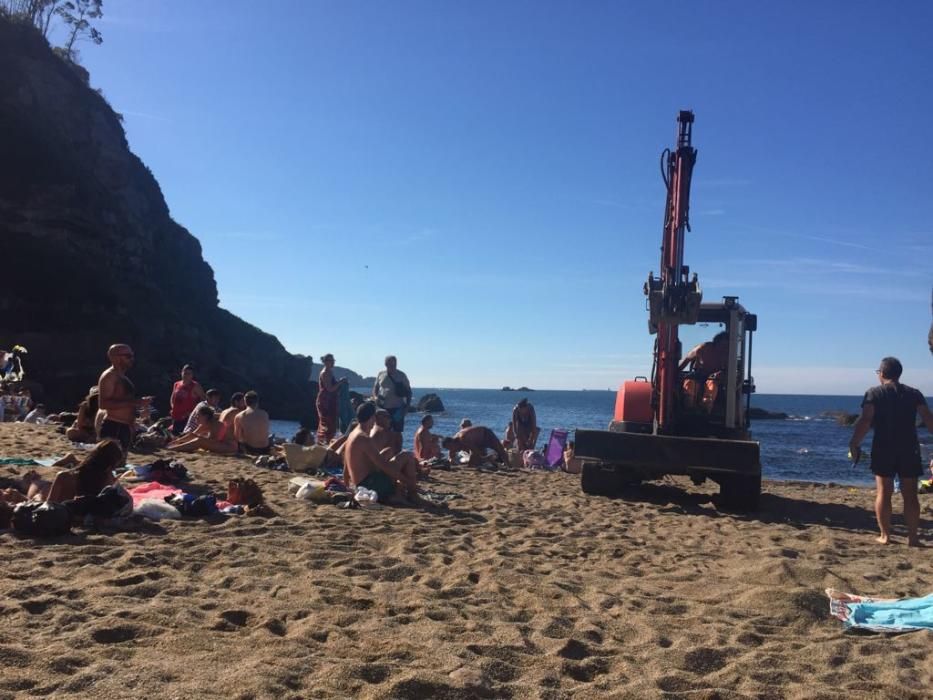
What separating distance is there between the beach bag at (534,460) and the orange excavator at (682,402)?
15.4ft

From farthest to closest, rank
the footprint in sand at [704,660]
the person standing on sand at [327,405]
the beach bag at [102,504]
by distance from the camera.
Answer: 1. the person standing on sand at [327,405]
2. the beach bag at [102,504]
3. the footprint in sand at [704,660]

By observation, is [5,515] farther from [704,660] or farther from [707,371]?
[707,371]

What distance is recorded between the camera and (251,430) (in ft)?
36.8

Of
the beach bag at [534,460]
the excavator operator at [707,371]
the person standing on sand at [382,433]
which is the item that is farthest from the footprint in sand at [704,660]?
the beach bag at [534,460]

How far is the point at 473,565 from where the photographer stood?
17.7 feet

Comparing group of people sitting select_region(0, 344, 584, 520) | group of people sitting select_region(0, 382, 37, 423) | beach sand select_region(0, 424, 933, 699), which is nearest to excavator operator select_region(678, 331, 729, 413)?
beach sand select_region(0, 424, 933, 699)

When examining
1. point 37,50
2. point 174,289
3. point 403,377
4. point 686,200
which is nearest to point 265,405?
point 174,289

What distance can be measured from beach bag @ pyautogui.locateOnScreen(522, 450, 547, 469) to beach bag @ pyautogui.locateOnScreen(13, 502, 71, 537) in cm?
1059

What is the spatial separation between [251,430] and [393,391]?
226 centimetres

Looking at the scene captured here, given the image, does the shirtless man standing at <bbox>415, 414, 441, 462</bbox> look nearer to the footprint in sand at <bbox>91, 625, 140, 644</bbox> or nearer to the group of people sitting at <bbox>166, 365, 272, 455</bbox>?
the group of people sitting at <bbox>166, 365, 272, 455</bbox>

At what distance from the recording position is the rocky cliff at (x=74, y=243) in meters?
33.2

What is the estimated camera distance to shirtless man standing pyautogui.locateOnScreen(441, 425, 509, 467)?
13.7 metres

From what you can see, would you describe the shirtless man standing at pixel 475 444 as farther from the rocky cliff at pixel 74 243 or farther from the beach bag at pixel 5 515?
the rocky cliff at pixel 74 243

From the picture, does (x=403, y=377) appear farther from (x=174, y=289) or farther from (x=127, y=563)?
(x=174, y=289)
